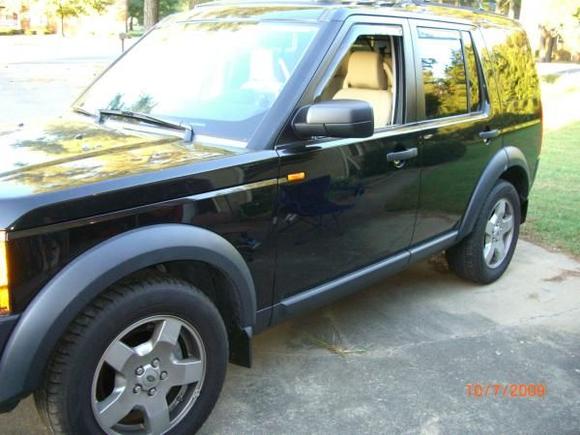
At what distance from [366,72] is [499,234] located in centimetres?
171

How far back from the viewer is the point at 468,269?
4.68 meters

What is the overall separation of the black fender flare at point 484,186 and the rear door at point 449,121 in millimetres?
50

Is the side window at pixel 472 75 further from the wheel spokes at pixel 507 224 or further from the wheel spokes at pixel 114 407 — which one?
the wheel spokes at pixel 114 407

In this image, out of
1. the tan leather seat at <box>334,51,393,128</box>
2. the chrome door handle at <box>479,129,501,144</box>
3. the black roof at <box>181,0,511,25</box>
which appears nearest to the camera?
the black roof at <box>181,0,511,25</box>

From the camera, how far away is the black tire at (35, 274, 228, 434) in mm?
2270

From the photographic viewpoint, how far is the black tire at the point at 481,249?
4.52m

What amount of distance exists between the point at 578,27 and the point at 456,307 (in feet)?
67.5

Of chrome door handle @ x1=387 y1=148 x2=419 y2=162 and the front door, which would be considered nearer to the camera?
the front door

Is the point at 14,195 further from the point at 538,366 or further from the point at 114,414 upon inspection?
the point at 538,366

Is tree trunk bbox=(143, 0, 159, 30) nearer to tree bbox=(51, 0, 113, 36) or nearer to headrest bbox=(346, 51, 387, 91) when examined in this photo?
headrest bbox=(346, 51, 387, 91)

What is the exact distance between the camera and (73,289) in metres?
2.20

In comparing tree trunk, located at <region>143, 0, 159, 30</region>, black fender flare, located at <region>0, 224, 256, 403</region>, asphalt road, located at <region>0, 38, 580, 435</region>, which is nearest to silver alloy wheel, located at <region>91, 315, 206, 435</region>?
black fender flare, located at <region>0, 224, 256, 403</region>

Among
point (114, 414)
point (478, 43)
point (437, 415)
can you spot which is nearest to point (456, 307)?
point (437, 415)

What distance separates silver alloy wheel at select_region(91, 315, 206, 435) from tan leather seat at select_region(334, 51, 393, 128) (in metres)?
1.81
